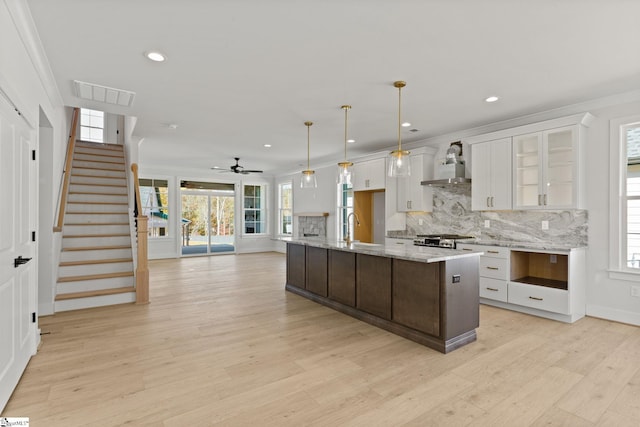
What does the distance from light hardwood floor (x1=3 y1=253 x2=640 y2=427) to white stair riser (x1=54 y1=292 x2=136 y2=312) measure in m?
0.20

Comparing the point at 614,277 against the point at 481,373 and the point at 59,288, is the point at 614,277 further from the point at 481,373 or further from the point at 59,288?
the point at 59,288

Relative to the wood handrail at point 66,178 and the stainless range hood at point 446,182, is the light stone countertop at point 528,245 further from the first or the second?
the wood handrail at point 66,178

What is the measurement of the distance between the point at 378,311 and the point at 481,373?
126cm

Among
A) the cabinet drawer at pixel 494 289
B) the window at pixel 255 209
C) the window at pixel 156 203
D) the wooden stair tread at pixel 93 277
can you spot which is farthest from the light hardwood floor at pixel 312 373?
the window at pixel 255 209

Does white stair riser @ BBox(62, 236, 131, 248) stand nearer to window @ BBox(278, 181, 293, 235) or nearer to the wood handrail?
the wood handrail

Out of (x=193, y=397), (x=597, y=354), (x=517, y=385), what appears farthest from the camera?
(x=597, y=354)

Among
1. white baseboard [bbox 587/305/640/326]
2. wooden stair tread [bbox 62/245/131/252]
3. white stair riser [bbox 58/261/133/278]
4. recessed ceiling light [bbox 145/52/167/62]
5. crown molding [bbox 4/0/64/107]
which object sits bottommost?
white baseboard [bbox 587/305/640/326]

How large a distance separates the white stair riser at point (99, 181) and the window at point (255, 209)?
4.61 metres

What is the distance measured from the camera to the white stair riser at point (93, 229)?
5375mm

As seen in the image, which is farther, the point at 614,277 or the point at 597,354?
the point at 614,277

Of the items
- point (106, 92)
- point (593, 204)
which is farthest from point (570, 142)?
point (106, 92)

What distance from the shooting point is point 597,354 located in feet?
10.0

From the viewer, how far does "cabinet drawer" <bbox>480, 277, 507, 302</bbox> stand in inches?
176

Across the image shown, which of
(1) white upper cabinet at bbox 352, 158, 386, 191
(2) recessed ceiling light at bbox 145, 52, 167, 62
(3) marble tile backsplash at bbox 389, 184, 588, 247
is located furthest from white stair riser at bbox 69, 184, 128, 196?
(3) marble tile backsplash at bbox 389, 184, 588, 247
